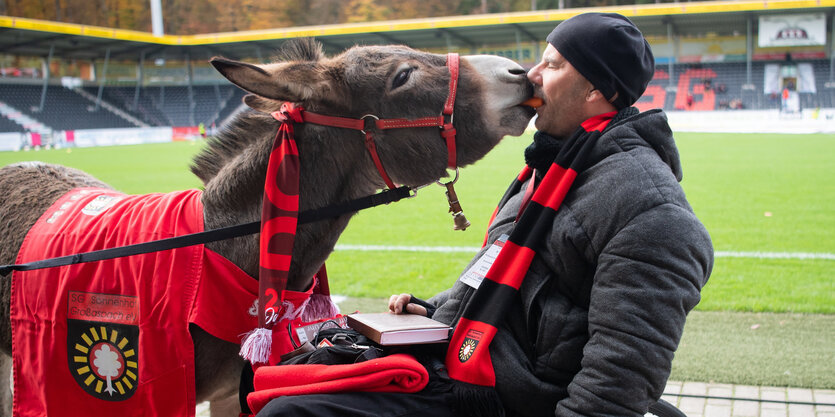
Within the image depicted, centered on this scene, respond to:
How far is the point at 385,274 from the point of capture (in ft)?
25.4

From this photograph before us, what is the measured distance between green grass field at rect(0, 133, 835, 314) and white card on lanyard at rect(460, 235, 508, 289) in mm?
4643

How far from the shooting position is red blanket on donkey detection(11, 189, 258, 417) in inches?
95.2

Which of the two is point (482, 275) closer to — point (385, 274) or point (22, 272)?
point (22, 272)

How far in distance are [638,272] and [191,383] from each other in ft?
5.74

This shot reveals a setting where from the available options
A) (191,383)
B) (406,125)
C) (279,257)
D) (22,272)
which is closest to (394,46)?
(406,125)

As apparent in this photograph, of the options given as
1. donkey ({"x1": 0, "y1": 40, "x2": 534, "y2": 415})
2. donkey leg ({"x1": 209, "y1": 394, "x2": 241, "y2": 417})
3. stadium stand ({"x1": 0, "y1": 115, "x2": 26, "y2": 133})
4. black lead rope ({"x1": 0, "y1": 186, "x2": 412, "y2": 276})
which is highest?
donkey ({"x1": 0, "y1": 40, "x2": 534, "y2": 415})

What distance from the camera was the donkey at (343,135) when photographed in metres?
2.36

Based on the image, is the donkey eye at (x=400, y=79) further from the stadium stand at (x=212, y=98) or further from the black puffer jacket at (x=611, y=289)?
the stadium stand at (x=212, y=98)

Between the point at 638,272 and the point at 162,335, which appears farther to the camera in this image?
the point at 162,335

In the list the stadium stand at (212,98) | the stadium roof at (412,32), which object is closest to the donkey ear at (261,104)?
the stadium roof at (412,32)

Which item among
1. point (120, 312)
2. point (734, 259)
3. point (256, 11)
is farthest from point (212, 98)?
point (120, 312)

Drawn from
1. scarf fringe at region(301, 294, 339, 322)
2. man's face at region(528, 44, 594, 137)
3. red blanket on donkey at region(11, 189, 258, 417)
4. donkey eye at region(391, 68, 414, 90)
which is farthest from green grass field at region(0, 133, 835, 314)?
man's face at region(528, 44, 594, 137)

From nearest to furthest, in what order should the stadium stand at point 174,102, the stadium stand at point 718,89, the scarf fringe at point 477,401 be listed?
the scarf fringe at point 477,401
the stadium stand at point 718,89
the stadium stand at point 174,102

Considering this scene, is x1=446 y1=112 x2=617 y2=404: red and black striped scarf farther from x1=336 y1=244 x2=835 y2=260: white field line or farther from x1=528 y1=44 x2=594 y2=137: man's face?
x1=336 y1=244 x2=835 y2=260: white field line
